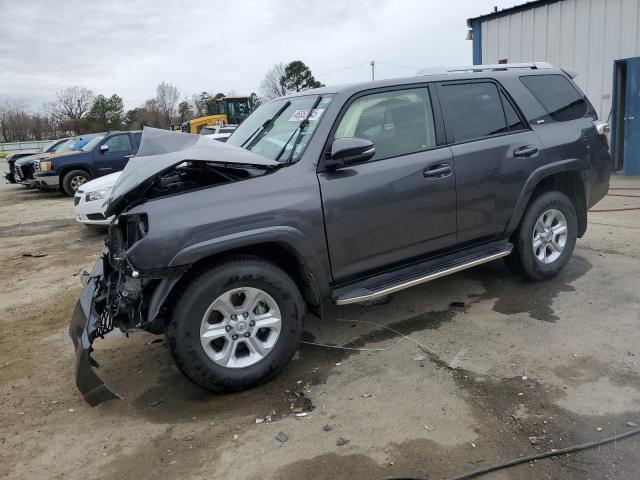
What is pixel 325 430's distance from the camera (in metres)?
2.99

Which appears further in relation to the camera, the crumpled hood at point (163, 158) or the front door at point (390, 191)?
the front door at point (390, 191)

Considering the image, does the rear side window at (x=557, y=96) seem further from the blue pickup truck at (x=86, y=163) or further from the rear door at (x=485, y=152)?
the blue pickup truck at (x=86, y=163)

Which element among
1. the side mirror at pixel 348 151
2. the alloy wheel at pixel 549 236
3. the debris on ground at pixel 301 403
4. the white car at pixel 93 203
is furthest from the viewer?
the white car at pixel 93 203

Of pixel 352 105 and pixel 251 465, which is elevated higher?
pixel 352 105

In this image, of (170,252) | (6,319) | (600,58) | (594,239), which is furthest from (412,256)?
(600,58)

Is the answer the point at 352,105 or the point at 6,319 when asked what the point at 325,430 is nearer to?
the point at 352,105

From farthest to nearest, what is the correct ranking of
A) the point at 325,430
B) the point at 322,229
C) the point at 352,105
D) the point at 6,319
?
the point at 6,319 < the point at 352,105 < the point at 322,229 < the point at 325,430

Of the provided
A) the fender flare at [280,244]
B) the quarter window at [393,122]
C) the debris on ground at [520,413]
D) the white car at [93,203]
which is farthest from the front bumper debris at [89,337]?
the white car at [93,203]

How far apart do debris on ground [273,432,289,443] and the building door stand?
10955 millimetres

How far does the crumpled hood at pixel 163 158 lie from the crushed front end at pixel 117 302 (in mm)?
155

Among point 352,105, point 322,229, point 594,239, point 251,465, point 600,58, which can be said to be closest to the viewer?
point 251,465

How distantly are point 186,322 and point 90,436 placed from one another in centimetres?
88

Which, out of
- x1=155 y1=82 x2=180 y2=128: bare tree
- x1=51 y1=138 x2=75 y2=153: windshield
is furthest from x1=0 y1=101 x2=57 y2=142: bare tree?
x1=51 y1=138 x2=75 y2=153: windshield

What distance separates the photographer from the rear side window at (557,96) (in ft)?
16.0
